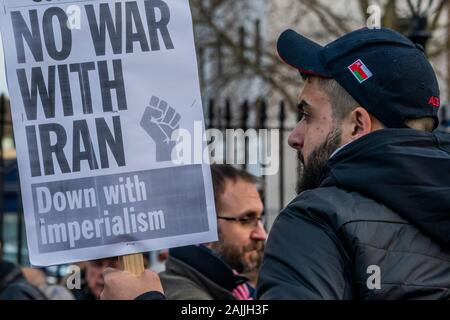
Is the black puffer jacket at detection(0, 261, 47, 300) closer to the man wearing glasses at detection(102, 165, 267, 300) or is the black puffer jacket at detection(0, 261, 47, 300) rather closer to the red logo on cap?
the man wearing glasses at detection(102, 165, 267, 300)

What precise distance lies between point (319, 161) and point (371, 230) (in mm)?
345

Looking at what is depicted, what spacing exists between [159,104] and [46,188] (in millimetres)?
408

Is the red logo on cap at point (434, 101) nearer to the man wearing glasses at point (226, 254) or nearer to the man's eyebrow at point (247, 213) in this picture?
the man wearing glasses at point (226, 254)

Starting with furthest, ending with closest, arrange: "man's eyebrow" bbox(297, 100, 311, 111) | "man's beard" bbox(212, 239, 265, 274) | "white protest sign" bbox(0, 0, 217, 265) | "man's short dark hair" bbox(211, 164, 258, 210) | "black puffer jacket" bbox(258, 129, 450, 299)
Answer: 1. "man's short dark hair" bbox(211, 164, 258, 210)
2. "man's beard" bbox(212, 239, 265, 274)
3. "white protest sign" bbox(0, 0, 217, 265)
4. "man's eyebrow" bbox(297, 100, 311, 111)
5. "black puffer jacket" bbox(258, 129, 450, 299)

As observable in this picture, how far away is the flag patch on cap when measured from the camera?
279 cm

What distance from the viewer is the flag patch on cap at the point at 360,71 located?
2787 millimetres

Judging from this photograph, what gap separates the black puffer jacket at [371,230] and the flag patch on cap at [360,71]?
175 mm

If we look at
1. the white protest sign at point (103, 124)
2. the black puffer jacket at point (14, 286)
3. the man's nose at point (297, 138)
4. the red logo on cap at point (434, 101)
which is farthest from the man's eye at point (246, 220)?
the red logo on cap at point (434, 101)

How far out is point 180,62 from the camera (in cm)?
311

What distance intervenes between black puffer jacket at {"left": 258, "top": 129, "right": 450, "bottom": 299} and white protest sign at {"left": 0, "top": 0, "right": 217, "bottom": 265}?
53 cm

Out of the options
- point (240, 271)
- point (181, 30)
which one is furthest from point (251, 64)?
point (181, 30)

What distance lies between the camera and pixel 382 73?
2.79m

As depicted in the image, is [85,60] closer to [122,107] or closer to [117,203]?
→ [122,107]

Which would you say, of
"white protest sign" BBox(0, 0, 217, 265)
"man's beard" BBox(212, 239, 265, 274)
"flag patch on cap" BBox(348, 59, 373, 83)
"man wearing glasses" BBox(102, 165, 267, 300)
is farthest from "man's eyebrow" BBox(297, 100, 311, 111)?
"man's beard" BBox(212, 239, 265, 274)
